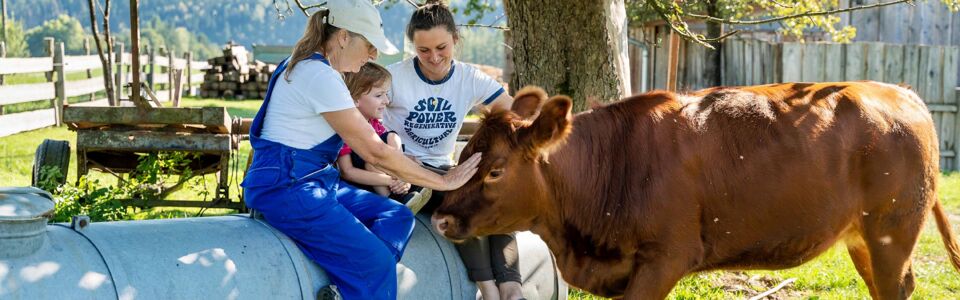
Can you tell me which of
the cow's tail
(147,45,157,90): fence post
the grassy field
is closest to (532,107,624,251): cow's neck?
the grassy field

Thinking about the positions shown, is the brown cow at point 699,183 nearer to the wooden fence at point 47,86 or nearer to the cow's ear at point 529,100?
the cow's ear at point 529,100

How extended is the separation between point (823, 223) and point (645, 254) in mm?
1121

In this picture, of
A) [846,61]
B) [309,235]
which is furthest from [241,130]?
[846,61]

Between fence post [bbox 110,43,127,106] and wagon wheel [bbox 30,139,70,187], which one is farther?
fence post [bbox 110,43,127,106]

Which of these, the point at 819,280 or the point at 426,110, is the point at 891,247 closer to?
the point at 819,280

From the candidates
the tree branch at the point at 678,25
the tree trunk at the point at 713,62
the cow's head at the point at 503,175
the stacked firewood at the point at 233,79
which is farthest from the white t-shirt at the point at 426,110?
the stacked firewood at the point at 233,79

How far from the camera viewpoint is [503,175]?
16.2 feet

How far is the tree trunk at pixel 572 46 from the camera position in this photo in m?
7.38

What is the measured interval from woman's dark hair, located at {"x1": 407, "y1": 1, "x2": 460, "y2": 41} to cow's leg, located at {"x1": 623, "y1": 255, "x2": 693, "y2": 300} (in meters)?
1.64

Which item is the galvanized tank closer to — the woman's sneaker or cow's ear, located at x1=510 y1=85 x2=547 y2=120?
the woman's sneaker

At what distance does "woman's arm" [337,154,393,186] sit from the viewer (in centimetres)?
518

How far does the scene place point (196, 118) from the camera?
848cm

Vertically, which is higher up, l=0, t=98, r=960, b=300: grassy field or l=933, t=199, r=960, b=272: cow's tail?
l=933, t=199, r=960, b=272: cow's tail

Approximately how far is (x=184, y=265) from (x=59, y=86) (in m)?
17.2
